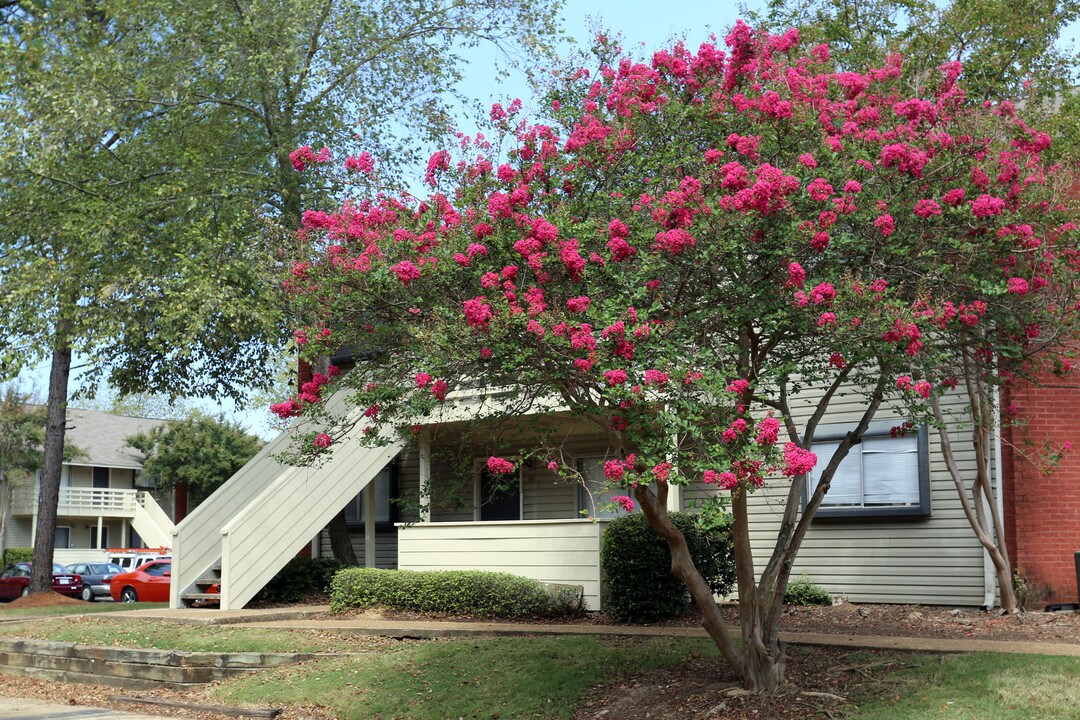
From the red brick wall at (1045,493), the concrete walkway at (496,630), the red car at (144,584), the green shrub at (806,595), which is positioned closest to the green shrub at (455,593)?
the concrete walkway at (496,630)

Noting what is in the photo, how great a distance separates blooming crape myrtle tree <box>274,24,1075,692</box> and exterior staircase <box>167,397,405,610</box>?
22.7 feet

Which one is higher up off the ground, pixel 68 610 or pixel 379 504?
pixel 379 504

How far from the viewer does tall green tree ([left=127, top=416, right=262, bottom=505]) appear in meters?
44.5

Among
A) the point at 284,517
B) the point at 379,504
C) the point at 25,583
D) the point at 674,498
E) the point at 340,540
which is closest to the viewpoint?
the point at 674,498

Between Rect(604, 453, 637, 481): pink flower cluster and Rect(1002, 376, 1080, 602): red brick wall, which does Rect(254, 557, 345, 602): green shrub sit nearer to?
Rect(1002, 376, 1080, 602): red brick wall

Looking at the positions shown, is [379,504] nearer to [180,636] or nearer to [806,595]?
[180,636]

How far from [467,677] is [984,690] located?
479 cm

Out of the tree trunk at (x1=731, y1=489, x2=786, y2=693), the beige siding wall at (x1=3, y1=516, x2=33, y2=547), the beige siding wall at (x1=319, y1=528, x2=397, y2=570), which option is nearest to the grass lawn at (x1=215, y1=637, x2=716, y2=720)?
the tree trunk at (x1=731, y1=489, x2=786, y2=693)

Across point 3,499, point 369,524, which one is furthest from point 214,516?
point 3,499

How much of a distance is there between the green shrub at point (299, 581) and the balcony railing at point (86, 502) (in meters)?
30.1

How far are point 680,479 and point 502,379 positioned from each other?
6.60ft

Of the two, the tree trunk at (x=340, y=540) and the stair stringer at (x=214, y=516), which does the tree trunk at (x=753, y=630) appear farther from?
→ the tree trunk at (x=340, y=540)

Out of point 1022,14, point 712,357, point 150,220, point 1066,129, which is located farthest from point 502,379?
point 150,220

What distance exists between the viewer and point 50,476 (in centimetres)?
2417
